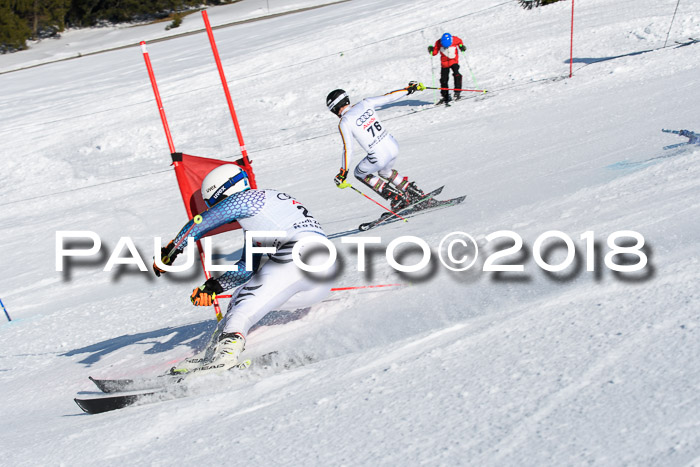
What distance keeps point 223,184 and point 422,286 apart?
68.1 inches

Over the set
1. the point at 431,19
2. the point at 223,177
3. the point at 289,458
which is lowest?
the point at 289,458

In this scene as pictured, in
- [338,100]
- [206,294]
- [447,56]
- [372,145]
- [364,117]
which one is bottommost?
[206,294]

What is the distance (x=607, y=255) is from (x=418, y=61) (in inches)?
608

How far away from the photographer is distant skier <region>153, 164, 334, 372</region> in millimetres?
5102

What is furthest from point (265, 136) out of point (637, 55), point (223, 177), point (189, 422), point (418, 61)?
point (189, 422)

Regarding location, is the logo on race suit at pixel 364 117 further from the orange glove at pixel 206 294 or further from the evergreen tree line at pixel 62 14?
the evergreen tree line at pixel 62 14

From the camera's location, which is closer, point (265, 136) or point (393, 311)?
point (393, 311)

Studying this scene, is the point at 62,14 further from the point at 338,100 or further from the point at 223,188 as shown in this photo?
the point at 223,188

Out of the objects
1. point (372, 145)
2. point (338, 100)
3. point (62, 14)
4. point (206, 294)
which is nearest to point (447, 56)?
point (372, 145)

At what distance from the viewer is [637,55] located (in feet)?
51.7

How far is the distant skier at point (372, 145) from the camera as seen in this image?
8.73 metres

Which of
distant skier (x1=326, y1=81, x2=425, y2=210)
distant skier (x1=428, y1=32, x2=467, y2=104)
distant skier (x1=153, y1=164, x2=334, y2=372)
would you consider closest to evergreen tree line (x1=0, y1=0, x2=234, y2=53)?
distant skier (x1=428, y1=32, x2=467, y2=104)

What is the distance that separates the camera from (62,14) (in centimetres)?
3797

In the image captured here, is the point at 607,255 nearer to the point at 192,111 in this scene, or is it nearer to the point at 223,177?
the point at 223,177
